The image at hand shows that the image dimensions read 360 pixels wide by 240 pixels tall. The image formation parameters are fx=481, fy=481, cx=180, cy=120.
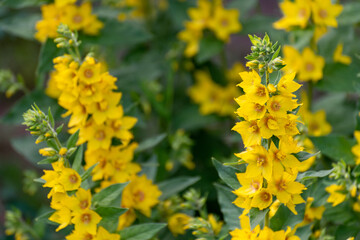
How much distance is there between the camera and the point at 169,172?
8.44 ft

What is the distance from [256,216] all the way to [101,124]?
72 centimetres

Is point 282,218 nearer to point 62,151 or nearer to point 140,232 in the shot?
point 140,232

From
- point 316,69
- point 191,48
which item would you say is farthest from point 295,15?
point 191,48

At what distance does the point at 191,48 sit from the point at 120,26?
48cm

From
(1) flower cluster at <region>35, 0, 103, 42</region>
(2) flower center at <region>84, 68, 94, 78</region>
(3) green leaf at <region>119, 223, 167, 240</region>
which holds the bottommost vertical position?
(3) green leaf at <region>119, 223, 167, 240</region>

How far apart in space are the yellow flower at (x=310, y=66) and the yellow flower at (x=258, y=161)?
1.09m

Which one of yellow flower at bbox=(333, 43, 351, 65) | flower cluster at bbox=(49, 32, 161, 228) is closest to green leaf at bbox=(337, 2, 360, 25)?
yellow flower at bbox=(333, 43, 351, 65)

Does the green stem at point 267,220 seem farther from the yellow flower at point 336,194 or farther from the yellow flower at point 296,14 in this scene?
the yellow flower at point 296,14

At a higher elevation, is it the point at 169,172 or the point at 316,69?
the point at 316,69

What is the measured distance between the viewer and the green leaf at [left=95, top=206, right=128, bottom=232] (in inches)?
62.4

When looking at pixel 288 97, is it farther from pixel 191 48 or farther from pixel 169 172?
pixel 191 48

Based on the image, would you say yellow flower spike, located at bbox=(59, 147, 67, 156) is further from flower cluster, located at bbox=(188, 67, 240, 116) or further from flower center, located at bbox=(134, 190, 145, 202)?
flower cluster, located at bbox=(188, 67, 240, 116)

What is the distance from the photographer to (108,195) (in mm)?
1628

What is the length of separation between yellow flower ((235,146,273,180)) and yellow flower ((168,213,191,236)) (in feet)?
2.11
